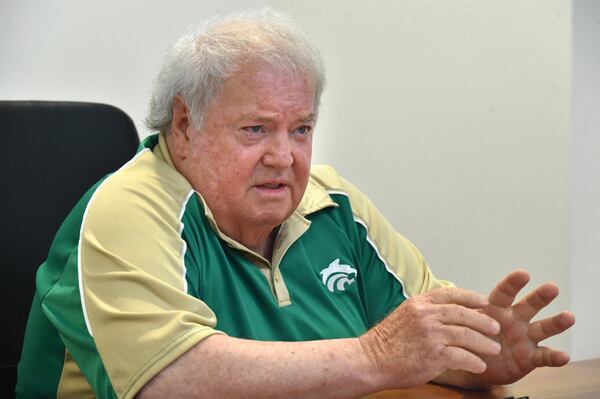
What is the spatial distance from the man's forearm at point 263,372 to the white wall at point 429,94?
129cm

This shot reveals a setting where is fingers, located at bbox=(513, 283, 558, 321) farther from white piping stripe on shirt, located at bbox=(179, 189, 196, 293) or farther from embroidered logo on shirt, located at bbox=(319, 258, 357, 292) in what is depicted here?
white piping stripe on shirt, located at bbox=(179, 189, 196, 293)

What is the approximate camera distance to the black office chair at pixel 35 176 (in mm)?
1751

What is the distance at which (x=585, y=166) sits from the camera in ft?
8.11

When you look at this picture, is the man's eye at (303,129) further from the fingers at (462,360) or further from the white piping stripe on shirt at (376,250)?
the fingers at (462,360)

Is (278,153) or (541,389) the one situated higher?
(278,153)

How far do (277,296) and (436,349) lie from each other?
0.36 metres

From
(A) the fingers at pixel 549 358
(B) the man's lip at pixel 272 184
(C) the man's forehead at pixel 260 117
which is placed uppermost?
(C) the man's forehead at pixel 260 117

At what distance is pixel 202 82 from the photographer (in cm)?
156

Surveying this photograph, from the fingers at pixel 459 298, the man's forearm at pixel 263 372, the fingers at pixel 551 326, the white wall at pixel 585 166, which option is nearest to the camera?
the man's forearm at pixel 263 372

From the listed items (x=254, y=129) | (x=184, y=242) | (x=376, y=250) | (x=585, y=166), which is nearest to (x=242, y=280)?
(x=184, y=242)

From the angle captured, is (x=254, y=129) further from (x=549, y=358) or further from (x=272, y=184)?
(x=549, y=358)

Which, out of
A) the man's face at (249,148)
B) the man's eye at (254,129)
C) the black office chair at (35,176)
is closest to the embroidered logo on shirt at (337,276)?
the man's face at (249,148)

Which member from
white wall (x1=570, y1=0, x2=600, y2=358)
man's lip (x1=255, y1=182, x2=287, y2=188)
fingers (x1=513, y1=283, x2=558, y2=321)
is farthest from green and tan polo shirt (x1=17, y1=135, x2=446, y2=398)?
white wall (x1=570, y1=0, x2=600, y2=358)

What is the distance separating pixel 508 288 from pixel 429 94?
4.47ft
